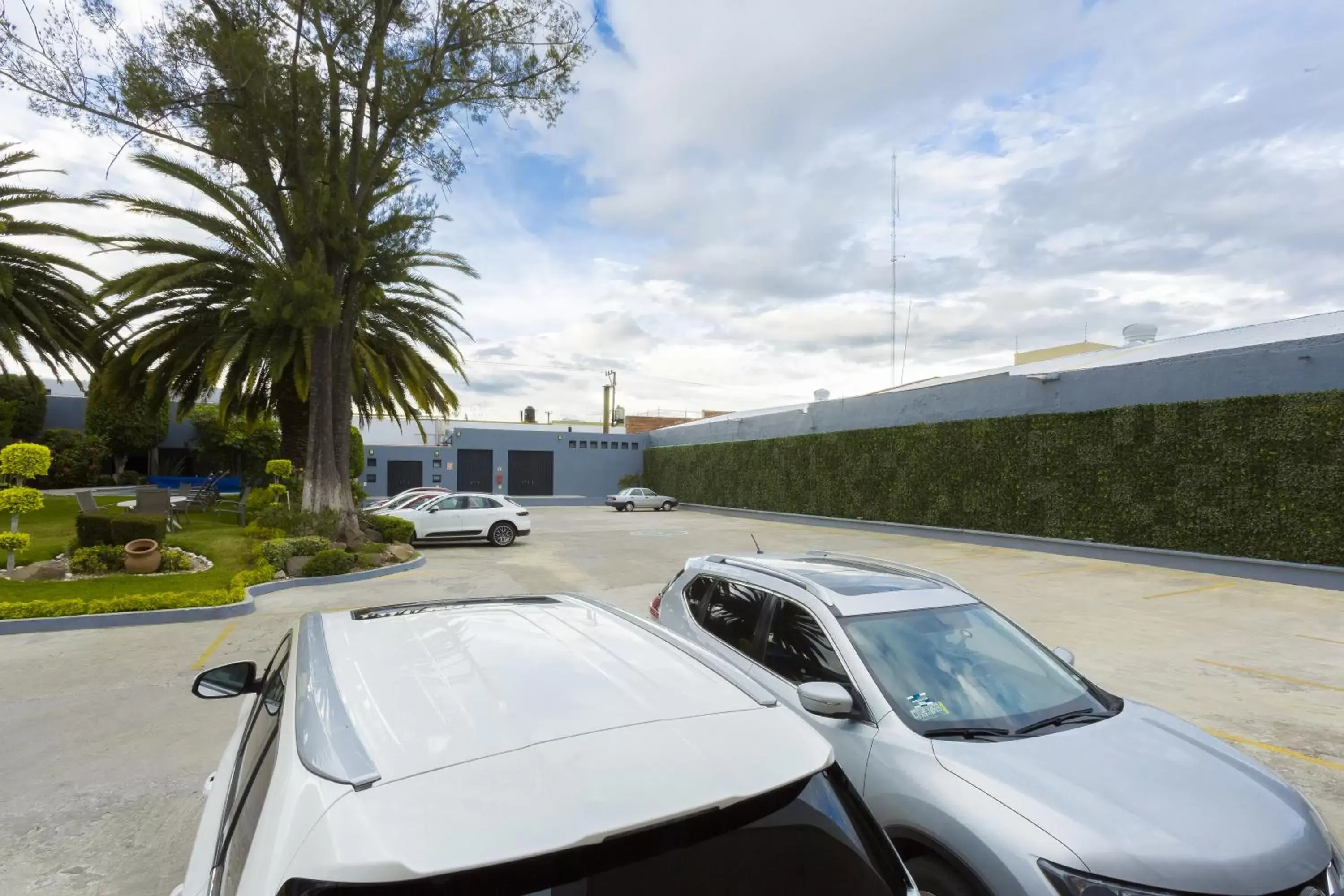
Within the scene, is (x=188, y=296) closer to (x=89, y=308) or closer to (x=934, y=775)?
(x=89, y=308)

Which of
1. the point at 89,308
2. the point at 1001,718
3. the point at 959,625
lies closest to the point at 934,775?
the point at 1001,718

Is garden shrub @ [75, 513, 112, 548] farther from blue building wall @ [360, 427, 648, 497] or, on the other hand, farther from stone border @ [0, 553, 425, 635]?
blue building wall @ [360, 427, 648, 497]

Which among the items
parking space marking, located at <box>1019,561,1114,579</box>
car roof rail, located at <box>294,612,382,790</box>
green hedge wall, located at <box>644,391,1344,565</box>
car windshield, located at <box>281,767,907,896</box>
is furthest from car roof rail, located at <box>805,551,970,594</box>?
green hedge wall, located at <box>644,391,1344,565</box>

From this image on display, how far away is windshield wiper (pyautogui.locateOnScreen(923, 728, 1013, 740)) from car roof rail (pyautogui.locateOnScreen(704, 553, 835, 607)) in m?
0.85

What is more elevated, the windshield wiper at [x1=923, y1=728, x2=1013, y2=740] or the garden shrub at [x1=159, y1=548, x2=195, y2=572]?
the windshield wiper at [x1=923, y1=728, x2=1013, y2=740]

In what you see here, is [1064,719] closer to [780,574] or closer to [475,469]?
[780,574]

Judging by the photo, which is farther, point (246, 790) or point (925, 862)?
point (925, 862)

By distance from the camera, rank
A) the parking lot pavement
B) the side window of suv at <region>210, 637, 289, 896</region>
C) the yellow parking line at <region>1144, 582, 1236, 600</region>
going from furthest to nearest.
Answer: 1. the yellow parking line at <region>1144, 582, 1236, 600</region>
2. the parking lot pavement
3. the side window of suv at <region>210, 637, 289, 896</region>

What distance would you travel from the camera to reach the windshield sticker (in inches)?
124

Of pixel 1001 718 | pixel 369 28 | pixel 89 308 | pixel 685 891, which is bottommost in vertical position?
pixel 1001 718

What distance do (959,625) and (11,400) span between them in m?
39.1

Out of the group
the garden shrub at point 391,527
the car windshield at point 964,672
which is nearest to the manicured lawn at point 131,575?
the garden shrub at point 391,527

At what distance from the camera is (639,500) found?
37.5m

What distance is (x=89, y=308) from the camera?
1927cm
